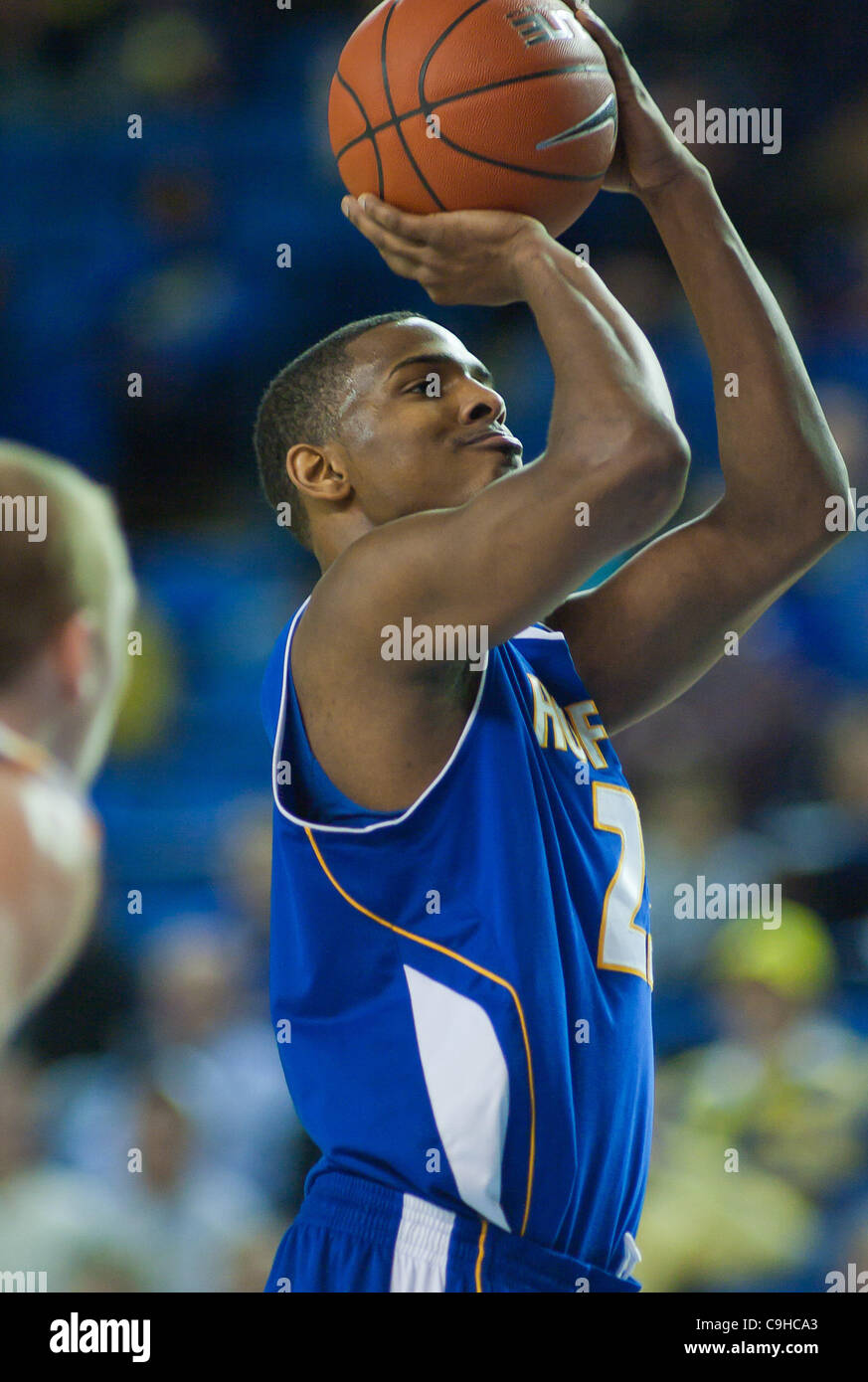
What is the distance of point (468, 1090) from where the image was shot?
1.71m

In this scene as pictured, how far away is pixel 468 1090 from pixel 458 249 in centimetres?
119

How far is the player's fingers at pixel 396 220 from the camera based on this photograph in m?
1.89

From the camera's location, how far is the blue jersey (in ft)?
5.61

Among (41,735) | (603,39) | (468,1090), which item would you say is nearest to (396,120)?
(603,39)

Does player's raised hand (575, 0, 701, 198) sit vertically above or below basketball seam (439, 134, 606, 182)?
above

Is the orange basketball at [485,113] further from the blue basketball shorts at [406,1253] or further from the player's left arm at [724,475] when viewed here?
the blue basketball shorts at [406,1253]

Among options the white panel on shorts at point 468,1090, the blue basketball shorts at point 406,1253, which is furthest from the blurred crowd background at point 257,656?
the white panel on shorts at point 468,1090

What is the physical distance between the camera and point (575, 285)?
180 centimetres

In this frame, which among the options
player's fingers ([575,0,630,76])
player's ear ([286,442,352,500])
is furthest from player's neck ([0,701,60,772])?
player's fingers ([575,0,630,76])

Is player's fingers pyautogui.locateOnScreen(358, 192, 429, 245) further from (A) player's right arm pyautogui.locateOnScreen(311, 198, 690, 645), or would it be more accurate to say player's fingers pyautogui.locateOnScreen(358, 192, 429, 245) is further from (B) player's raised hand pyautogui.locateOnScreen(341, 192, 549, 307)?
(A) player's right arm pyautogui.locateOnScreen(311, 198, 690, 645)

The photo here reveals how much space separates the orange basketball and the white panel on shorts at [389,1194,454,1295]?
1.45 metres

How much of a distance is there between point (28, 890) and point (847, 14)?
16.8 ft
